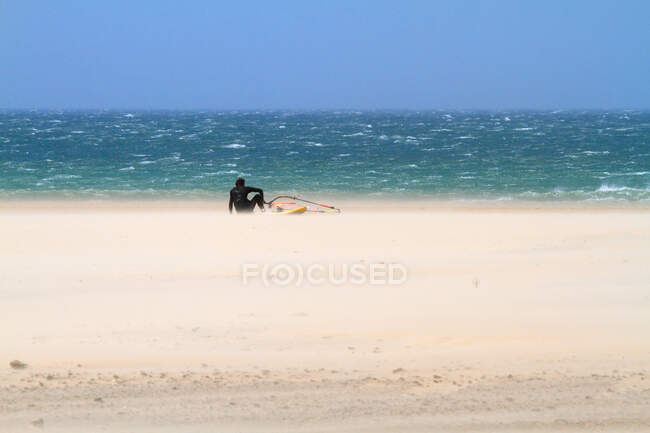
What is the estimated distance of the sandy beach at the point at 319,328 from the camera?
522cm

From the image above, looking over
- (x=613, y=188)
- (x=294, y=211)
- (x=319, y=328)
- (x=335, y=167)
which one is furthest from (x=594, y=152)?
(x=319, y=328)

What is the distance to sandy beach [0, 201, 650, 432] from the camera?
17.1 ft

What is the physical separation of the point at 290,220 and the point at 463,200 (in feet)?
30.7

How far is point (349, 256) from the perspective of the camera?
10344mm

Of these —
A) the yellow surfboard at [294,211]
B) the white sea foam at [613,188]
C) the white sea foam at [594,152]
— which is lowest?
the white sea foam at [613,188]

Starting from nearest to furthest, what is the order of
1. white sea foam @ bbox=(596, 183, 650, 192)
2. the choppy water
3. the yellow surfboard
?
1. the yellow surfboard
2. white sea foam @ bbox=(596, 183, 650, 192)
3. the choppy water

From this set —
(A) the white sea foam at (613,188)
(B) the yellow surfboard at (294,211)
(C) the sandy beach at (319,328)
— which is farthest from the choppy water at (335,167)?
(C) the sandy beach at (319,328)

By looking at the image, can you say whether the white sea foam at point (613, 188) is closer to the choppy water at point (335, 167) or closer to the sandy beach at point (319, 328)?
the choppy water at point (335, 167)

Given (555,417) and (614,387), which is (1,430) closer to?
(555,417)

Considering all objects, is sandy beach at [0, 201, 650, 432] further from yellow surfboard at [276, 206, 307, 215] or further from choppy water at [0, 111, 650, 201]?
choppy water at [0, 111, 650, 201]

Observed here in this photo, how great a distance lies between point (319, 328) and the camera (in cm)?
734

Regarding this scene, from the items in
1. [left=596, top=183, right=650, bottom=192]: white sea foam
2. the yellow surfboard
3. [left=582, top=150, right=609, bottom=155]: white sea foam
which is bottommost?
[left=596, top=183, right=650, bottom=192]: white sea foam

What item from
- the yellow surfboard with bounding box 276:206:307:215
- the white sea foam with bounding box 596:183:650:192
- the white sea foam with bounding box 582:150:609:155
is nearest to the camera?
the yellow surfboard with bounding box 276:206:307:215

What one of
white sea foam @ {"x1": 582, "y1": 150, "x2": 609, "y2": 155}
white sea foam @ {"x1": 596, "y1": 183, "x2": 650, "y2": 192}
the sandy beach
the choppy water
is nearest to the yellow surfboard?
the sandy beach
